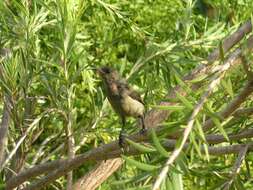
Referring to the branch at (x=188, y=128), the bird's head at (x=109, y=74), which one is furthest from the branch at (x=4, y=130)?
the branch at (x=188, y=128)

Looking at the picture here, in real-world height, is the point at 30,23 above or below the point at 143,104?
above

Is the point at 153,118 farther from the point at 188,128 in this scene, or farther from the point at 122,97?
the point at 188,128

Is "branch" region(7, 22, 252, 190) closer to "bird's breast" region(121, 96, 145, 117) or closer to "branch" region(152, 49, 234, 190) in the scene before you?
"bird's breast" region(121, 96, 145, 117)

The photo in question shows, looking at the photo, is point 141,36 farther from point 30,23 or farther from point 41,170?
point 41,170

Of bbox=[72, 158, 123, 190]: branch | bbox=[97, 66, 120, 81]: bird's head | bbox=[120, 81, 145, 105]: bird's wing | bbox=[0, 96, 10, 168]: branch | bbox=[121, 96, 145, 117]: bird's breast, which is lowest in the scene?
bbox=[72, 158, 123, 190]: branch

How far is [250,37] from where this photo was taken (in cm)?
215

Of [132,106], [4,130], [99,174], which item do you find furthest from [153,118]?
[4,130]

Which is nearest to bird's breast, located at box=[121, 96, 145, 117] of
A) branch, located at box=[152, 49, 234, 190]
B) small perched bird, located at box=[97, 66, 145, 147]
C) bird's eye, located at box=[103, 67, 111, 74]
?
small perched bird, located at box=[97, 66, 145, 147]

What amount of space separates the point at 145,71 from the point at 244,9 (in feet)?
2.50

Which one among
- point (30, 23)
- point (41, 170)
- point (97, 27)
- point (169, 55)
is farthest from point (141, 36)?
point (97, 27)

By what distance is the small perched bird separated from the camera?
2.37 meters

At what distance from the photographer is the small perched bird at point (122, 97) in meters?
2.37

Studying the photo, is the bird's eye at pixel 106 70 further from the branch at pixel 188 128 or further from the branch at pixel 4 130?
the branch at pixel 188 128

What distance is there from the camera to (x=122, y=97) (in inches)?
93.7
